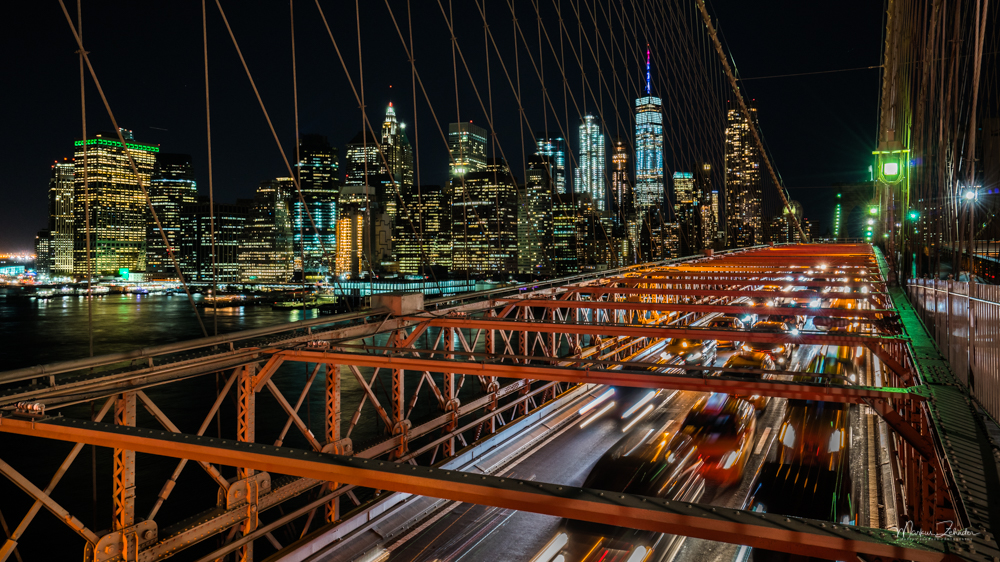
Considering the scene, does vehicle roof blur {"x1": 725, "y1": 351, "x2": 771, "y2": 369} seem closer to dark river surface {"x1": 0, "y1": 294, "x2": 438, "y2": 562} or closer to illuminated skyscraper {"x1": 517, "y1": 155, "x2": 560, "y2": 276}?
dark river surface {"x1": 0, "y1": 294, "x2": 438, "y2": 562}

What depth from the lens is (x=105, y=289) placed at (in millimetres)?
127125

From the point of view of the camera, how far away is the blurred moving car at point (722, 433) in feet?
38.0

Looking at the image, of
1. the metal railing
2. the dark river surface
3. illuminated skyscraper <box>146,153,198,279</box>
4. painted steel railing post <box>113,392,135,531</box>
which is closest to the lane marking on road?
the metal railing

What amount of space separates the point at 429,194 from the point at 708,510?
90022 mm

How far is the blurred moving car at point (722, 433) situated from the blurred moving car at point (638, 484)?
0.95ft

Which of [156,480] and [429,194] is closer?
[156,480]

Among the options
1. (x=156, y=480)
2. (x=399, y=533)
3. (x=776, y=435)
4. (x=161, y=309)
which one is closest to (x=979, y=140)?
(x=776, y=435)

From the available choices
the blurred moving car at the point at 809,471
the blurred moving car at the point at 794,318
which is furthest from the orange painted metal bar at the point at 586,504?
the blurred moving car at the point at 794,318

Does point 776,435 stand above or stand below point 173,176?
below

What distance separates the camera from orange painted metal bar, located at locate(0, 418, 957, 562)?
2545mm

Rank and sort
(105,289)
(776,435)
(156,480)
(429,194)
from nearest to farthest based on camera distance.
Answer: (776,435)
(156,480)
(429,194)
(105,289)

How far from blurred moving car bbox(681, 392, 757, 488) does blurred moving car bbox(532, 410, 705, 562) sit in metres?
0.29

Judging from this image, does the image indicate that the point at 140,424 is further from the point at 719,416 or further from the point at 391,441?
the point at 391,441

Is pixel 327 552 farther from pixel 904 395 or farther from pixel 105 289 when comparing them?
pixel 105 289
